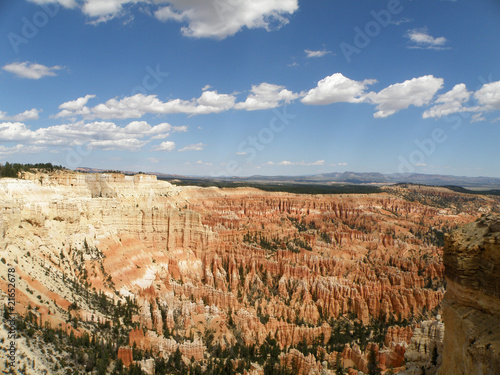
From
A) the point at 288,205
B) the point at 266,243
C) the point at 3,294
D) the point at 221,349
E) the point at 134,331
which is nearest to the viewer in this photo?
the point at 3,294

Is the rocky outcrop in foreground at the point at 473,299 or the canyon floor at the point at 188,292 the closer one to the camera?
the rocky outcrop in foreground at the point at 473,299

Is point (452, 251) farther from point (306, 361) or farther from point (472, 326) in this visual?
point (306, 361)

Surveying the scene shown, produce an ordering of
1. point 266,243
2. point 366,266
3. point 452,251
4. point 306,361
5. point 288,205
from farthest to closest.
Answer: point 288,205, point 266,243, point 366,266, point 306,361, point 452,251

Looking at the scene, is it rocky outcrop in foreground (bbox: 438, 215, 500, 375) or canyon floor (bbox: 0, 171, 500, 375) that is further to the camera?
canyon floor (bbox: 0, 171, 500, 375)

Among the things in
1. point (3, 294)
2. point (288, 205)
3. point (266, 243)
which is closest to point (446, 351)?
point (3, 294)

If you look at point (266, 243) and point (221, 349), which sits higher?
point (266, 243)
